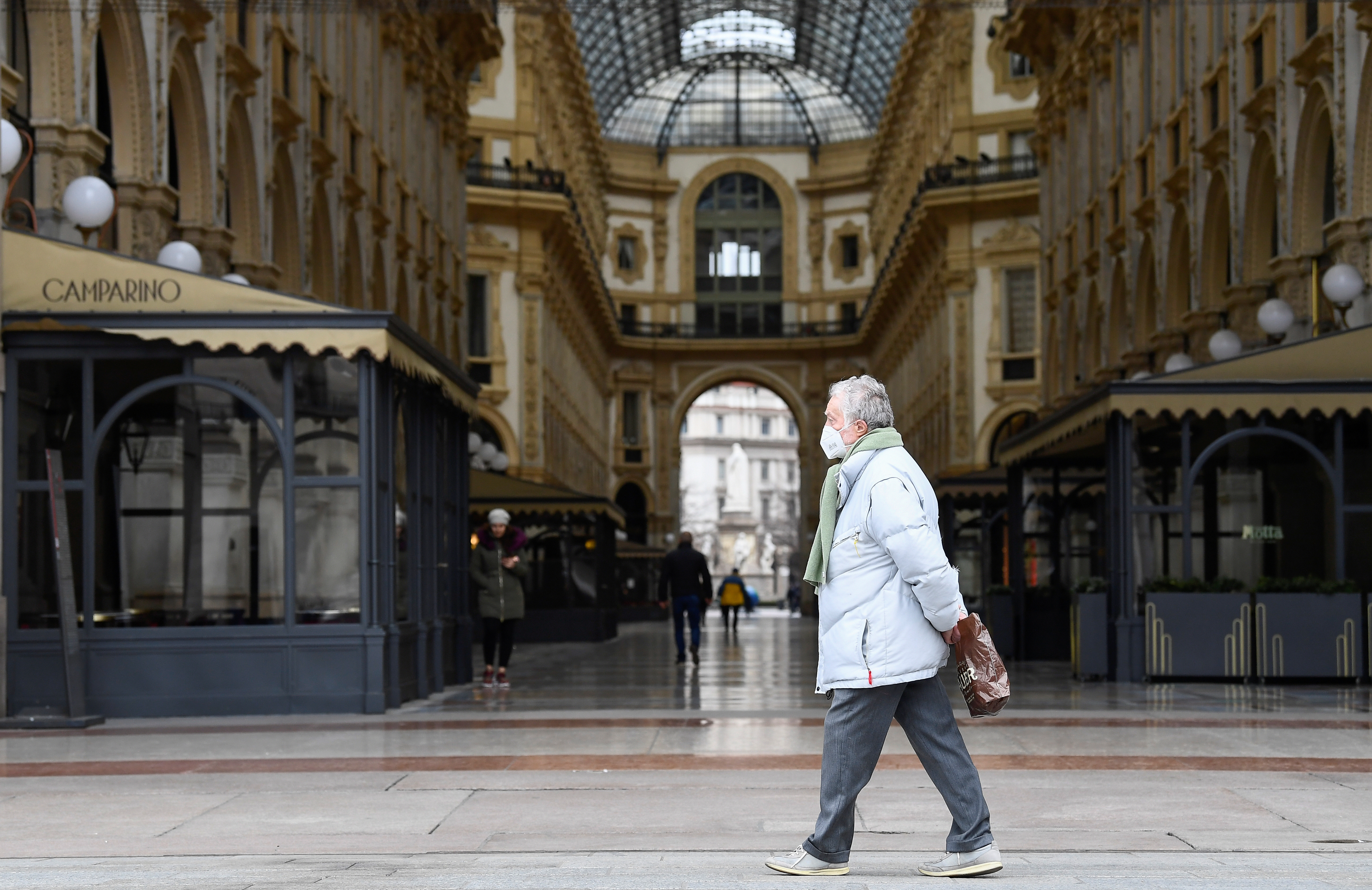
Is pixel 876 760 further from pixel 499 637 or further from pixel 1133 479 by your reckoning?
pixel 499 637

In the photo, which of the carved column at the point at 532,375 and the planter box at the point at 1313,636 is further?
the carved column at the point at 532,375

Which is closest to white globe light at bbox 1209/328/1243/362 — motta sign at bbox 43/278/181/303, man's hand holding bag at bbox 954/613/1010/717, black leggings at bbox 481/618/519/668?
black leggings at bbox 481/618/519/668

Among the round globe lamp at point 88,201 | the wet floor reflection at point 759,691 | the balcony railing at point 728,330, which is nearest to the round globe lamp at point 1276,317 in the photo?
the wet floor reflection at point 759,691

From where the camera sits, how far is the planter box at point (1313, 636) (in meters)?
18.0

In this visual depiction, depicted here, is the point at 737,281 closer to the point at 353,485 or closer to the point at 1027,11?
the point at 1027,11

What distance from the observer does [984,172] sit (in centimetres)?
5519

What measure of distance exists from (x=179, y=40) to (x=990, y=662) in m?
15.3

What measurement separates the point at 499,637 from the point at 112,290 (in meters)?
6.61

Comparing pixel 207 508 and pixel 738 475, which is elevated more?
pixel 738 475

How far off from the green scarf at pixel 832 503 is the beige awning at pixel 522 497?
26.6 m

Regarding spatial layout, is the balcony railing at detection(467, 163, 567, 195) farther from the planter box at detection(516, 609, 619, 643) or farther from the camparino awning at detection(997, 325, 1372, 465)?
the camparino awning at detection(997, 325, 1372, 465)

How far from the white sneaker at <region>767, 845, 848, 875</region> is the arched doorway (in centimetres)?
7374

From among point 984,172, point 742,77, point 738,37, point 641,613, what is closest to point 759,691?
point 984,172

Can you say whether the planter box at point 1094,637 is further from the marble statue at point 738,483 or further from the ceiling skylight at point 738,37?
the marble statue at point 738,483
